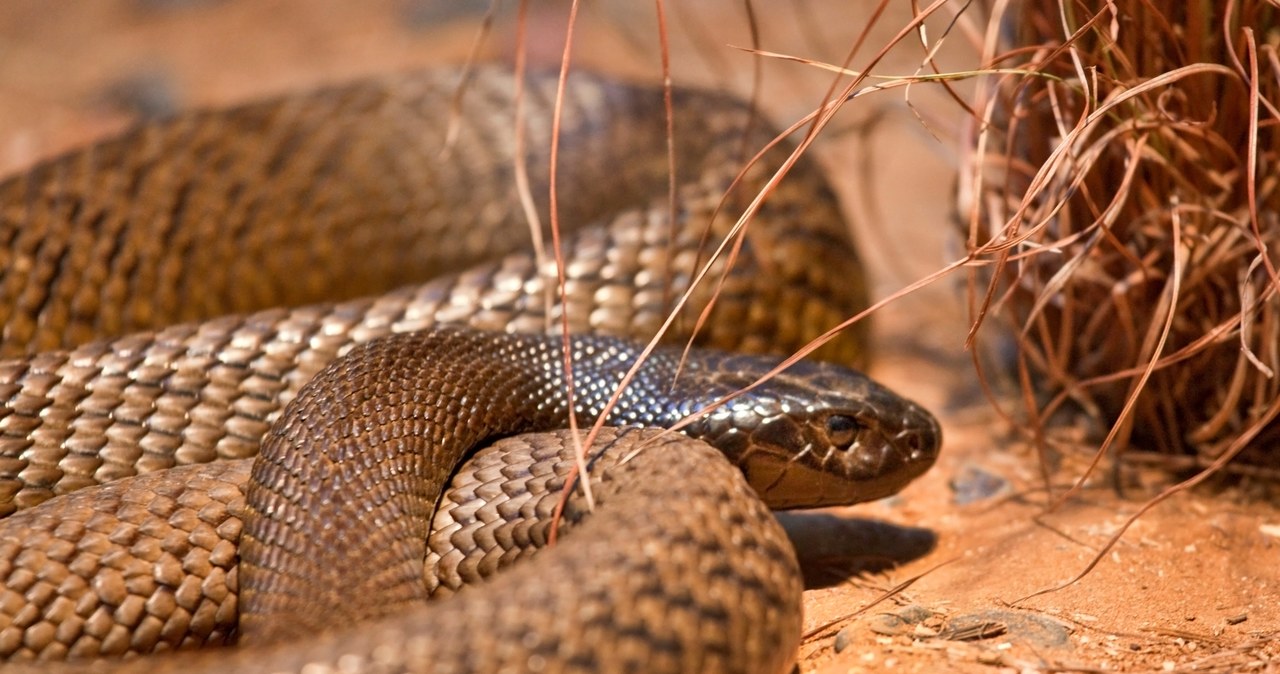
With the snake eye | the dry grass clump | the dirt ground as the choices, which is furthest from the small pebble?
the snake eye

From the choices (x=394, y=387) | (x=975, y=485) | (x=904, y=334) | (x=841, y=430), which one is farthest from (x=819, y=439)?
(x=904, y=334)

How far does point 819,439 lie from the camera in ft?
8.70

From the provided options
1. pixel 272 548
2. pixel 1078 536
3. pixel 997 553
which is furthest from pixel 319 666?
pixel 1078 536

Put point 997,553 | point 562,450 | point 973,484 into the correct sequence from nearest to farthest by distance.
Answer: point 562,450 → point 997,553 → point 973,484

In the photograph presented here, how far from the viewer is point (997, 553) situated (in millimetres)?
2668

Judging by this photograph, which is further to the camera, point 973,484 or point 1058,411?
point 1058,411

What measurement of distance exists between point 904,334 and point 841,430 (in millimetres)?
1774

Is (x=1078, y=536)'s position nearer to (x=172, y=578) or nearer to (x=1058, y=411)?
(x=1058, y=411)

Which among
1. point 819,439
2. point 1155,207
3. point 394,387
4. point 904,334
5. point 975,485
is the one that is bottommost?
point 975,485

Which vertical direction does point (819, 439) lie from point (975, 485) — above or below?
above

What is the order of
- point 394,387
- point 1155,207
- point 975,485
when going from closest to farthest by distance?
point 394,387 → point 1155,207 → point 975,485

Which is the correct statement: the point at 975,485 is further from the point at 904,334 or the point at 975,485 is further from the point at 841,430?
the point at 904,334

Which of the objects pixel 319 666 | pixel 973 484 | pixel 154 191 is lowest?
pixel 973 484

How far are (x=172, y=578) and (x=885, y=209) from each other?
3.79 m
